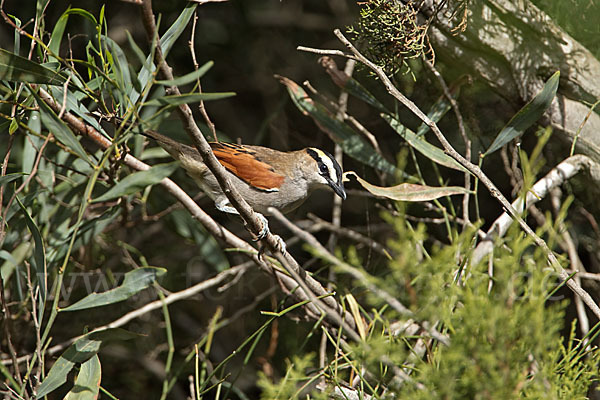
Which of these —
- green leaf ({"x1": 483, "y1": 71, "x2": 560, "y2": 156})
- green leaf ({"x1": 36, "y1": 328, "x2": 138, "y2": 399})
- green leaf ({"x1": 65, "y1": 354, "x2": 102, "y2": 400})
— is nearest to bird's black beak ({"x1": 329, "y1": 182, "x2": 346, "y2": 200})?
green leaf ({"x1": 483, "y1": 71, "x2": 560, "y2": 156})

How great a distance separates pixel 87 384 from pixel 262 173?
1.55 meters

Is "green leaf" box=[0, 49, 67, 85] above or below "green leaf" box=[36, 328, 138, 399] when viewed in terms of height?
above

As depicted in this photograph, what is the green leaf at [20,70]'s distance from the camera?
76.2 inches

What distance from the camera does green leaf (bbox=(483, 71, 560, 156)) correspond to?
2254mm

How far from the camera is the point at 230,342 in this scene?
4234 millimetres

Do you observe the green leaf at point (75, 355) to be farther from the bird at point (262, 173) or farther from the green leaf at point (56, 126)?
the bird at point (262, 173)

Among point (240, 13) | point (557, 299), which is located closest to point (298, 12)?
point (240, 13)

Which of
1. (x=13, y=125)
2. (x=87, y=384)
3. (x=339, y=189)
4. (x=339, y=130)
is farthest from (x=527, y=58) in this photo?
(x=87, y=384)

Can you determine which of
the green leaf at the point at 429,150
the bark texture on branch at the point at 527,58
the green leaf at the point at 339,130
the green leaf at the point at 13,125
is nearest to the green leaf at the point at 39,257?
the green leaf at the point at 13,125

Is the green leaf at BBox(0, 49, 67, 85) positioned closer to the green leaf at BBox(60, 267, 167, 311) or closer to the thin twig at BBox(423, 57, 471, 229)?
the green leaf at BBox(60, 267, 167, 311)

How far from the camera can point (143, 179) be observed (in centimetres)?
179

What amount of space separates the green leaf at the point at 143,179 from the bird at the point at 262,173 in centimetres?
124

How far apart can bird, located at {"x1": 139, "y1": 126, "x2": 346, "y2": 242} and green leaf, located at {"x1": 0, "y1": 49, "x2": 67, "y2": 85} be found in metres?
1.05

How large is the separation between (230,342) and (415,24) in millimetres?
2711
